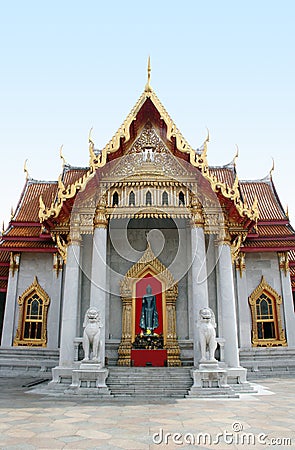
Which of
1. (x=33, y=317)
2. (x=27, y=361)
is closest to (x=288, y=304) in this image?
(x=33, y=317)

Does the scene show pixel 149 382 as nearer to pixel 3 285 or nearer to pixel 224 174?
pixel 3 285

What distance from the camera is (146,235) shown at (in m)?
13.0

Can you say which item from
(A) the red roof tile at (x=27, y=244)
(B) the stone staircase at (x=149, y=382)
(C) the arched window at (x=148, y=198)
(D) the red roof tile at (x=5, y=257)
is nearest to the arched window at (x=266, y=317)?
(B) the stone staircase at (x=149, y=382)

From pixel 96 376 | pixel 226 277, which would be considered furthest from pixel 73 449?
pixel 226 277

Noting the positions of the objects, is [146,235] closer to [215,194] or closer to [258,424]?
[215,194]

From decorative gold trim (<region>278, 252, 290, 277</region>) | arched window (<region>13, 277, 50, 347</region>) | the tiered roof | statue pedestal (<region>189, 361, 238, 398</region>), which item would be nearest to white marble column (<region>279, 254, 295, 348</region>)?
decorative gold trim (<region>278, 252, 290, 277</region>)

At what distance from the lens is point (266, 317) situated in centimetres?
1457

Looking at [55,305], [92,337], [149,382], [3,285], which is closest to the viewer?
[92,337]

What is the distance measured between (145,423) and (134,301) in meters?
6.50

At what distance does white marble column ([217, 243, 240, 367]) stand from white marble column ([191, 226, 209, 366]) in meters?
0.61

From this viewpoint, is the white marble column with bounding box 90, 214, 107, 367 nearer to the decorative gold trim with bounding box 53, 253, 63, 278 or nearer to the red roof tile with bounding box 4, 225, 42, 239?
the decorative gold trim with bounding box 53, 253, 63, 278

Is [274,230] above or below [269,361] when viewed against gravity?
above

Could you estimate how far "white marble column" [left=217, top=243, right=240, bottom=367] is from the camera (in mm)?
9969

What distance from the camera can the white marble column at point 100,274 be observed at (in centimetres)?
984
